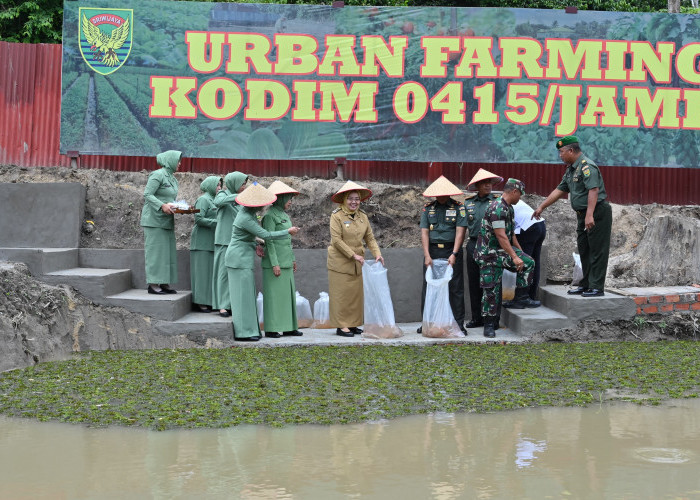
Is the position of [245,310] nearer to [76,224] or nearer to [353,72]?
[76,224]

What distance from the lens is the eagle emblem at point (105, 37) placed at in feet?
36.5

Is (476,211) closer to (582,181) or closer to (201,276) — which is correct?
(582,181)

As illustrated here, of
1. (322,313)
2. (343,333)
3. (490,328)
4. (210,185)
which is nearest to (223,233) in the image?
(210,185)

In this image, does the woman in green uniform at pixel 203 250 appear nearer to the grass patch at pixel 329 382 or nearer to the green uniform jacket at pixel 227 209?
the green uniform jacket at pixel 227 209

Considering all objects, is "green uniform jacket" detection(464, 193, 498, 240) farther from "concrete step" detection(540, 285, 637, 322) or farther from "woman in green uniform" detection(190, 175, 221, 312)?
"woman in green uniform" detection(190, 175, 221, 312)

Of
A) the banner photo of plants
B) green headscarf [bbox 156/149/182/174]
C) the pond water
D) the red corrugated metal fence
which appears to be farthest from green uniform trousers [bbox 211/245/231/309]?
the pond water

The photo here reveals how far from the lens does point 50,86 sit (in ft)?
38.2

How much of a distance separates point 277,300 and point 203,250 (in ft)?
3.99

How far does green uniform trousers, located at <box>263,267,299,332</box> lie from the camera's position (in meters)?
8.55

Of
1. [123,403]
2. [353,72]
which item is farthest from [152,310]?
[353,72]

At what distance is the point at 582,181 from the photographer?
859 centimetres

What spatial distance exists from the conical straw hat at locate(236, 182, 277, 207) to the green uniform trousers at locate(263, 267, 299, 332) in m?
0.73

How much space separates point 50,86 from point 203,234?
13.3 ft

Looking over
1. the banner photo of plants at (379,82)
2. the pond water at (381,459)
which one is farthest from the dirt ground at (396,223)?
the pond water at (381,459)
